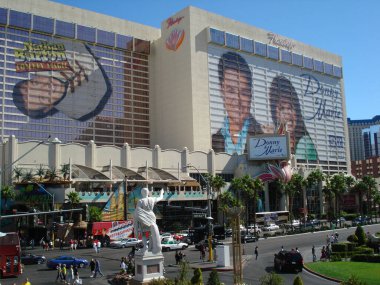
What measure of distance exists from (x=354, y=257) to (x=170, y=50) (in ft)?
320

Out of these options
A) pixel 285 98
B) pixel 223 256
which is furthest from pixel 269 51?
pixel 223 256

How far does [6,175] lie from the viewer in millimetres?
77938

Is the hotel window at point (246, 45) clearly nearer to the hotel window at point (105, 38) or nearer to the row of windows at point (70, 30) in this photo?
the row of windows at point (70, 30)

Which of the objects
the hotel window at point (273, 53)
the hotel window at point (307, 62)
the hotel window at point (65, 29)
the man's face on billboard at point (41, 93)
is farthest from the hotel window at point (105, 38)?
the hotel window at point (307, 62)

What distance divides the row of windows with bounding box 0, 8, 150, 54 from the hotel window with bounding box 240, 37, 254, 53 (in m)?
27.7

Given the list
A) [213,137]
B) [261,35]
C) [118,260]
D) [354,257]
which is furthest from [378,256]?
[261,35]

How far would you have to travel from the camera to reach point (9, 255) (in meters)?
38.4

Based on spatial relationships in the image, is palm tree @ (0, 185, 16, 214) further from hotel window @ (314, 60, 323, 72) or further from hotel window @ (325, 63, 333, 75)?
hotel window @ (325, 63, 333, 75)

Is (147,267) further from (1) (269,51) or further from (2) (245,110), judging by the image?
(1) (269,51)

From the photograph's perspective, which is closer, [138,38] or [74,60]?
[74,60]

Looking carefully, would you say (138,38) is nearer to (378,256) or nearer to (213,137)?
(213,137)

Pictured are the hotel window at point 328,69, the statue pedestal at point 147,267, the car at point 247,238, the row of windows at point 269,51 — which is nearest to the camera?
the statue pedestal at point 147,267

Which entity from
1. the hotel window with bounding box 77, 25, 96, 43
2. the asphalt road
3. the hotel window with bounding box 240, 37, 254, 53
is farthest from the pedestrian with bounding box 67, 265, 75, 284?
the hotel window with bounding box 240, 37, 254, 53

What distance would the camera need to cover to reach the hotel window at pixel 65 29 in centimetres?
11594
